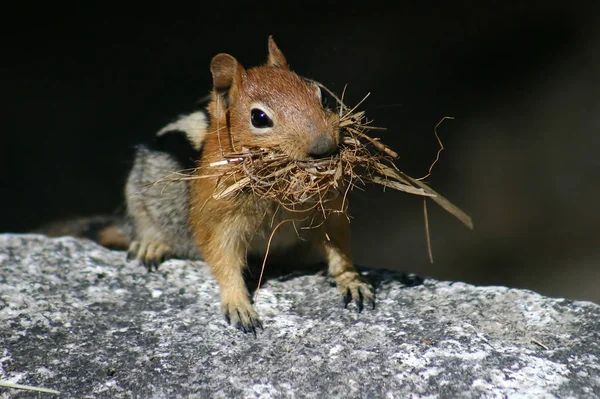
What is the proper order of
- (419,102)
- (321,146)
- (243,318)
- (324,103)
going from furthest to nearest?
(419,102) < (324,103) < (243,318) < (321,146)

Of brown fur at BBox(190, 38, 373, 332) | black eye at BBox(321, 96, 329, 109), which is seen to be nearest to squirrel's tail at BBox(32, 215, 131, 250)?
brown fur at BBox(190, 38, 373, 332)

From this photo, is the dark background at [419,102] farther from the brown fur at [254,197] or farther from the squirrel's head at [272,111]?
the squirrel's head at [272,111]

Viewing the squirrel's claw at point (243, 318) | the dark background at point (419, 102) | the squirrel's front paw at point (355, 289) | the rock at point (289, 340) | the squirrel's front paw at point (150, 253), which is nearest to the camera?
the rock at point (289, 340)

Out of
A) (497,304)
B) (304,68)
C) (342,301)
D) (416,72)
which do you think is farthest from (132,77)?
(497,304)

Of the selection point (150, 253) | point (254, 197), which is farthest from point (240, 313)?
point (150, 253)

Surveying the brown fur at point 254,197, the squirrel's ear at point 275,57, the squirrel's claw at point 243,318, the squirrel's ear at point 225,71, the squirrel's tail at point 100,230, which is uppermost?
the squirrel's ear at point 275,57

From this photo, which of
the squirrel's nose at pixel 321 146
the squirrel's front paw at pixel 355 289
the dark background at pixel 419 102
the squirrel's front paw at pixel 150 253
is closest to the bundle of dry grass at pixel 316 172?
the squirrel's nose at pixel 321 146

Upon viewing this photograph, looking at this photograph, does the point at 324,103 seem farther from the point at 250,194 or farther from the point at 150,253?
the point at 150,253
